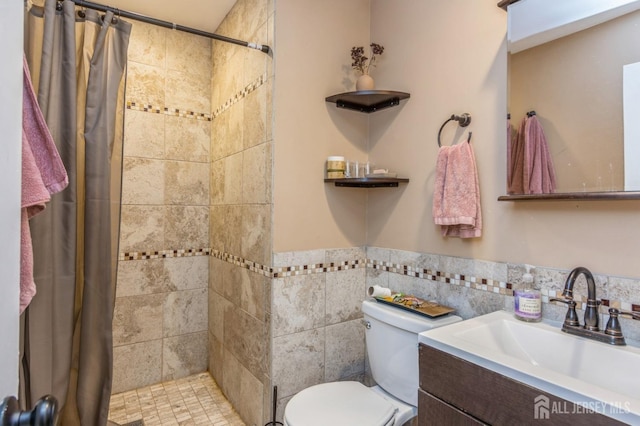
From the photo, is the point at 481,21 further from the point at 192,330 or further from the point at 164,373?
the point at 164,373

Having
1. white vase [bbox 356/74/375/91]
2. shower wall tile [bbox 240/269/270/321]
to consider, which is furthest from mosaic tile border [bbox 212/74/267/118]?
shower wall tile [bbox 240/269/270/321]

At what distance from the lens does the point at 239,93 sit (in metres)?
2.09

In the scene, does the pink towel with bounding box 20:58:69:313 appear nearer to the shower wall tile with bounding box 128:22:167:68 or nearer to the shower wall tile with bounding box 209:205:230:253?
the shower wall tile with bounding box 209:205:230:253

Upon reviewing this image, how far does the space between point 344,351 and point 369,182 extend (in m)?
0.96

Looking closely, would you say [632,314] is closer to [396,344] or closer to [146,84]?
[396,344]

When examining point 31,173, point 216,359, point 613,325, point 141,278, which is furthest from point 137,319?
point 613,325

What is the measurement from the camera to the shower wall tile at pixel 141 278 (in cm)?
230

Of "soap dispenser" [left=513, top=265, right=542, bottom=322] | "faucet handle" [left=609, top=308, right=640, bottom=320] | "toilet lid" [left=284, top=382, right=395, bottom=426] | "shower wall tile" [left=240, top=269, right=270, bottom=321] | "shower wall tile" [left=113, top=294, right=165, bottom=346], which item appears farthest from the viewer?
"shower wall tile" [left=113, top=294, right=165, bottom=346]

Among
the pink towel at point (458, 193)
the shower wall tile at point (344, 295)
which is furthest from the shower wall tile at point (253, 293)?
the pink towel at point (458, 193)

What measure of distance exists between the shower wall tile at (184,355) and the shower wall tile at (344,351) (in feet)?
3.94

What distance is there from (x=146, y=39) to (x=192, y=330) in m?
2.12

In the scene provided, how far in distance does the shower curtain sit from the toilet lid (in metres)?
0.91

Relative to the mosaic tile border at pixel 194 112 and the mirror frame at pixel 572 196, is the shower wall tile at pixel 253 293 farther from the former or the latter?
the mirror frame at pixel 572 196

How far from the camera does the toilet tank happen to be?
4.60 feet
